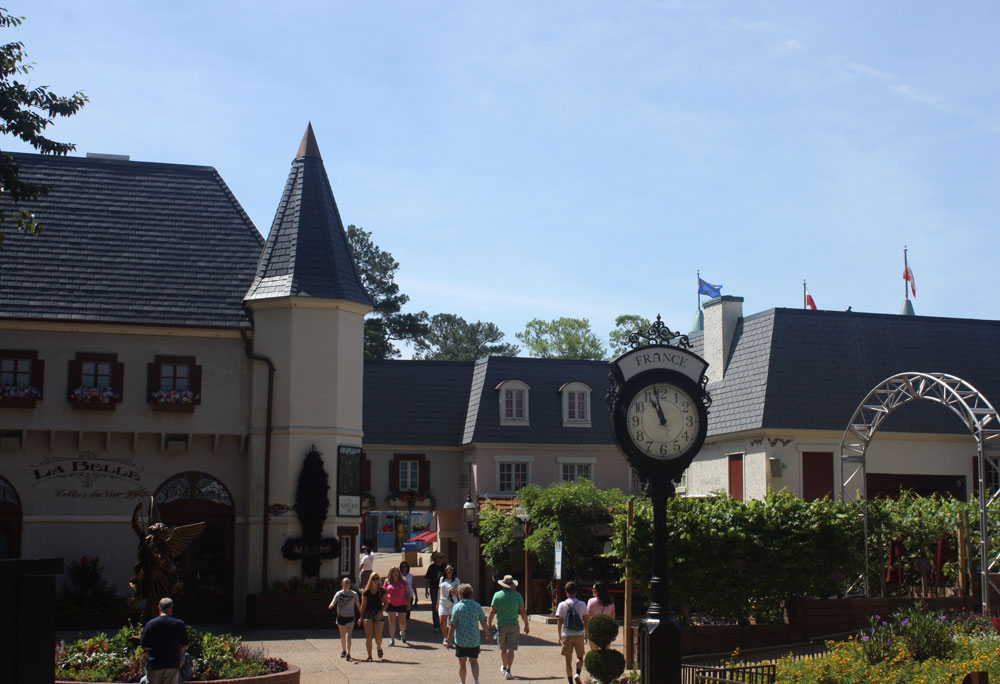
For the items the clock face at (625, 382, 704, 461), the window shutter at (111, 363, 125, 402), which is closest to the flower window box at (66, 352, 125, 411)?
the window shutter at (111, 363, 125, 402)

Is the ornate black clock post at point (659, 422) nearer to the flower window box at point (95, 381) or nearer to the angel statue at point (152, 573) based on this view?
the angel statue at point (152, 573)

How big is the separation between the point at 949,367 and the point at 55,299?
2603cm

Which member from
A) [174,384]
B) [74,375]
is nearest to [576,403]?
[174,384]

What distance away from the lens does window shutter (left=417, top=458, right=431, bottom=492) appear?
40.7 metres

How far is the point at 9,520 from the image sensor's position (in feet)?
85.1

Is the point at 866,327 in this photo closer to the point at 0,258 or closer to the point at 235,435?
the point at 235,435

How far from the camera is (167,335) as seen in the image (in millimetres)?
27172

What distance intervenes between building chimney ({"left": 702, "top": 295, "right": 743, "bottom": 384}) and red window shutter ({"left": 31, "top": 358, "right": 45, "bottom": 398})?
20138mm

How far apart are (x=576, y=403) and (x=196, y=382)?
55.8ft

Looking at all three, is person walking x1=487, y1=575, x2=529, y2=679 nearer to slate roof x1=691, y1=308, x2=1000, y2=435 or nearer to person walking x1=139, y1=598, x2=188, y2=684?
person walking x1=139, y1=598, x2=188, y2=684

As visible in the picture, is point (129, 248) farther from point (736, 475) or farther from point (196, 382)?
point (736, 475)

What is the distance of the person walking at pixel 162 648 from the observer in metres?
13.0

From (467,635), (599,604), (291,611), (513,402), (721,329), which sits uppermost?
(721,329)

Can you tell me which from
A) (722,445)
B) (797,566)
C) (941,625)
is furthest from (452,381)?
(941,625)
